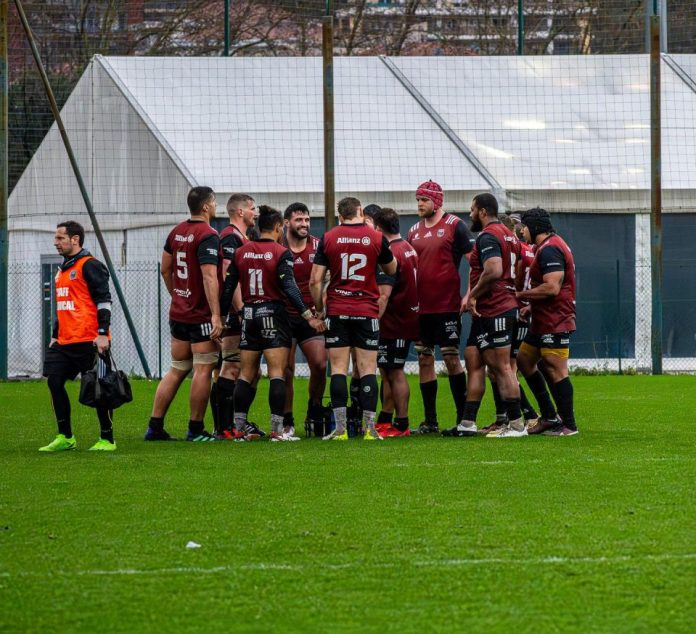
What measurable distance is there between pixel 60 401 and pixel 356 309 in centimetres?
239

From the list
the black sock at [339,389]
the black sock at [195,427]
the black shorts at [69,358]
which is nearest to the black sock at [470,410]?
the black sock at [339,389]

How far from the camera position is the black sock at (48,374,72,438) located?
959 cm

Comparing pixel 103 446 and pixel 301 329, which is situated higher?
pixel 301 329

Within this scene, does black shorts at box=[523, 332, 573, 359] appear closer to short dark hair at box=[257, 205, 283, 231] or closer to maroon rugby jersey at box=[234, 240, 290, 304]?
maroon rugby jersey at box=[234, 240, 290, 304]

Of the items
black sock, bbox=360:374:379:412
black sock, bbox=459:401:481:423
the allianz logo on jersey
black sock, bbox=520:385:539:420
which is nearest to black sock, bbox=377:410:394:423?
black sock, bbox=459:401:481:423

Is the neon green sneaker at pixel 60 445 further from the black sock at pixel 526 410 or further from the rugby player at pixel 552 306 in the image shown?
the black sock at pixel 526 410

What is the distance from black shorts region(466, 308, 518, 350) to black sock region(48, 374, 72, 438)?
10.7 feet

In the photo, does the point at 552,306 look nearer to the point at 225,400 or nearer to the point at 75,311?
the point at 225,400

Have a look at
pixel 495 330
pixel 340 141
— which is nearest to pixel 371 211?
pixel 495 330

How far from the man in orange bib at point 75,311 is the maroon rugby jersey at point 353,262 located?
6.00 ft

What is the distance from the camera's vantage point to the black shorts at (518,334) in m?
11.1

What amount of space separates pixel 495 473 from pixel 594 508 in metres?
1.50

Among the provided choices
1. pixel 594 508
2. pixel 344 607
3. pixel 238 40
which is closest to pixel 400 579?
pixel 344 607

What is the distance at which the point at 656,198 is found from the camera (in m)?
20.6
